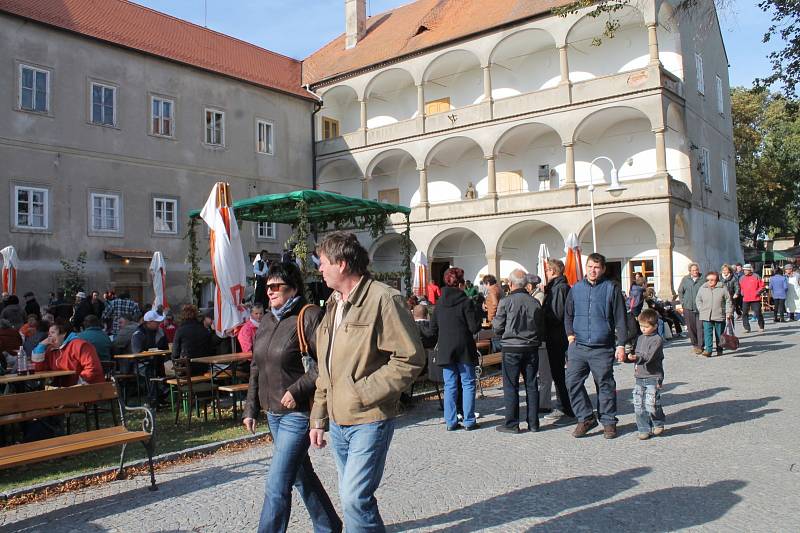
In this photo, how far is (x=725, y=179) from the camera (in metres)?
31.5

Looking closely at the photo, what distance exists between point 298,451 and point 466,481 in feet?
7.05

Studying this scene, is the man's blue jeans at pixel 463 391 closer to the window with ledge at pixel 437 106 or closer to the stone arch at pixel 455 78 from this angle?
the stone arch at pixel 455 78

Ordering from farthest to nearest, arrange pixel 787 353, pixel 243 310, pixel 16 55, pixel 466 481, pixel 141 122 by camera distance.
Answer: pixel 141 122 → pixel 16 55 → pixel 787 353 → pixel 243 310 → pixel 466 481

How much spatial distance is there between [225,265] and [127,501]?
176 inches

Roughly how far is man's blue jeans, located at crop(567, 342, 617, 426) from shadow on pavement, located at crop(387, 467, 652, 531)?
48.7 inches

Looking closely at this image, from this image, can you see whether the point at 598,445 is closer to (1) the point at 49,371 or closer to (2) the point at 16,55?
(1) the point at 49,371

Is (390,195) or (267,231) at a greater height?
(390,195)

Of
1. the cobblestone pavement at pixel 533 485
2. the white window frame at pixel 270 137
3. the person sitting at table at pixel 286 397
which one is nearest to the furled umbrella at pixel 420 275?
the white window frame at pixel 270 137

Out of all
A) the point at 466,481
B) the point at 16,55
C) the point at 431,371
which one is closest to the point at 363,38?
the point at 16,55

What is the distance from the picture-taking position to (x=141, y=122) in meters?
25.5

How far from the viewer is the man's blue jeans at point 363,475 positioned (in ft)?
10.5

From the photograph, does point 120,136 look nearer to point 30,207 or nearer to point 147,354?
point 30,207

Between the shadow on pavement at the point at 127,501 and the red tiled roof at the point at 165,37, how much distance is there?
2159 cm

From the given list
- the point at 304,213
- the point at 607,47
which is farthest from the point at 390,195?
the point at 304,213
